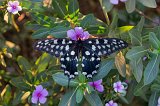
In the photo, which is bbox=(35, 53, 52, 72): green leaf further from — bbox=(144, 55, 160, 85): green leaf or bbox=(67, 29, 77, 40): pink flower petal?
bbox=(144, 55, 160, 85): green leaf

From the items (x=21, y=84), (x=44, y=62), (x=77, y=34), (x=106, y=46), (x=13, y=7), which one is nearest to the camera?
(x=106, y=46)

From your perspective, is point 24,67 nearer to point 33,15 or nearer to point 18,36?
point 33,15

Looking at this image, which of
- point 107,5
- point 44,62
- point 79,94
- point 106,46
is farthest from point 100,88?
point 44,62

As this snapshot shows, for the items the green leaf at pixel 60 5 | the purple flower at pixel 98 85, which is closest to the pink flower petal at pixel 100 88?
the purple flower at pixel 98 85

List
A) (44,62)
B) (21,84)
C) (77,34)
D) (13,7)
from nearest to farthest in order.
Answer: (77,34), (13,7), (21,84), (44,62)

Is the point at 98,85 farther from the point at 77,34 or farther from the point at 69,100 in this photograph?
→ the point at 77,34

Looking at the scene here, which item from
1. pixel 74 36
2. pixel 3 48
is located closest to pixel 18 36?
pixel 3 48

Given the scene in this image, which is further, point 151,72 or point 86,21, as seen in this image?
point 86,21
